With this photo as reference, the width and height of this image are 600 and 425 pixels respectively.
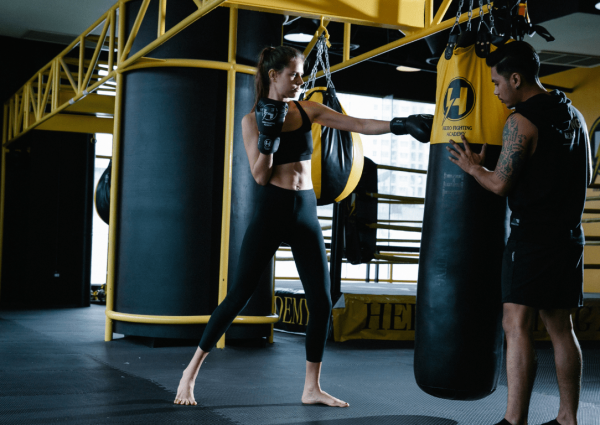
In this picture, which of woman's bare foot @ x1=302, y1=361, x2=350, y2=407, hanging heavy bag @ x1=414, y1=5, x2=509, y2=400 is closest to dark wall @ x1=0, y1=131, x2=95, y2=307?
woman's bare foot @ x1=302, y1=361, x2=350, y2=407

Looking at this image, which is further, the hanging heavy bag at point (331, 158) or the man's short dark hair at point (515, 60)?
the hanging heavy bag at point (331, 158)

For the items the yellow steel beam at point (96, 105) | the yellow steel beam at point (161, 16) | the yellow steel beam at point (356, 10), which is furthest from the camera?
the yellow steel beam at point (96, 105)

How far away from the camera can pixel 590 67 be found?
414 inches

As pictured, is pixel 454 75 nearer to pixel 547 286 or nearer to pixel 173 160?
pixel 547 286

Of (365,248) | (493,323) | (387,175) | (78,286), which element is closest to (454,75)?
(493,323)

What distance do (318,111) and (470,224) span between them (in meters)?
0.86

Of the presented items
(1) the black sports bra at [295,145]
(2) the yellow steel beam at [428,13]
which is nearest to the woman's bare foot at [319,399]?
(1) the black sports bra at [295,145]

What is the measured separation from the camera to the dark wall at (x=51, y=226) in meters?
8.84

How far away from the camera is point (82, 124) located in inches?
336

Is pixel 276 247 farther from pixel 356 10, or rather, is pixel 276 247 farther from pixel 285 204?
pixel 356 10

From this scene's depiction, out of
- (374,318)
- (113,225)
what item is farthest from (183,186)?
(374,318)

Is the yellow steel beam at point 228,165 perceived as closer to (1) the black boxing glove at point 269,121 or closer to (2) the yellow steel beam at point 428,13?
(2) the yellow steel beam at point 428,13

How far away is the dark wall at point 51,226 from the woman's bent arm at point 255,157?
6818 mm

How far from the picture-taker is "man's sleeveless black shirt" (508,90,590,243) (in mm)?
2213
